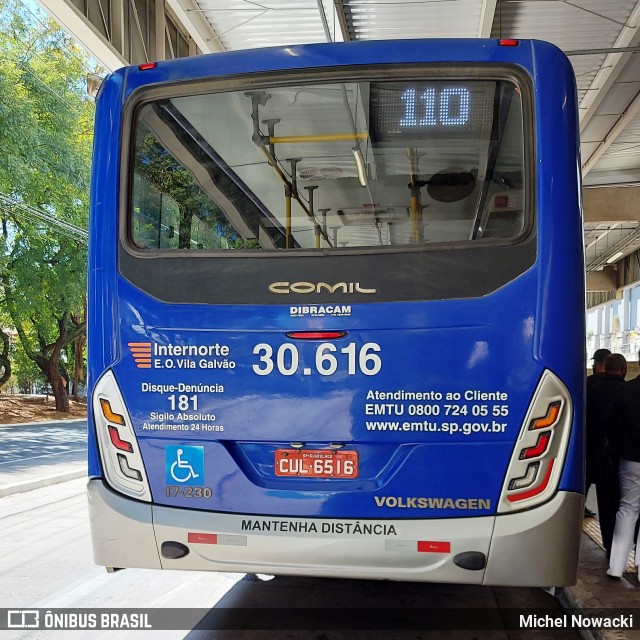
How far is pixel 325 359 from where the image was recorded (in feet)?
13.5

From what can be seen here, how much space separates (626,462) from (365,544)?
272 centimetres

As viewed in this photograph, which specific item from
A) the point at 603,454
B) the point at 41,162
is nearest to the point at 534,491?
the point at 603,454

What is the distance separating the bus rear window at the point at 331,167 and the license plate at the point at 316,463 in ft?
3.51

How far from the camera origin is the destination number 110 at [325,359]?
13.4ft

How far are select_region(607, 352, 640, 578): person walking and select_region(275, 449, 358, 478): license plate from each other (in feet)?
8.38

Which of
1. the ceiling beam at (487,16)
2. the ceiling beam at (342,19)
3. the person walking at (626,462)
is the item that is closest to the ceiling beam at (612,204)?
the ceiling beam at (487,16)

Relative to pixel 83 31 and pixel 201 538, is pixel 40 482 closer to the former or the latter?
pixel 83 31

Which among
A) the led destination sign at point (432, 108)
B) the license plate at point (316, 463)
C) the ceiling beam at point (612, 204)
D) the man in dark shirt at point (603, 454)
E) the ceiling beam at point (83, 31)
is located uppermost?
the ceiling beam at point (83, 31)

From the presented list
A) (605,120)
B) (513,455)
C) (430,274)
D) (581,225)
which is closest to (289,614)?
(513,455)

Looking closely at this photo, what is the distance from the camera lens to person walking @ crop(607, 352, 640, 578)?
563 cm

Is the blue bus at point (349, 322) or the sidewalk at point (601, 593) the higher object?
the blue bus at point (349, 322)

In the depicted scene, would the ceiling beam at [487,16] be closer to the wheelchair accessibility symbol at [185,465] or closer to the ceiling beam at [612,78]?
the ceiling beam at [612,78]

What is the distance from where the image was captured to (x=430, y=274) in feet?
13.4

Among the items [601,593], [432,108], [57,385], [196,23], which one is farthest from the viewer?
[57,385]
